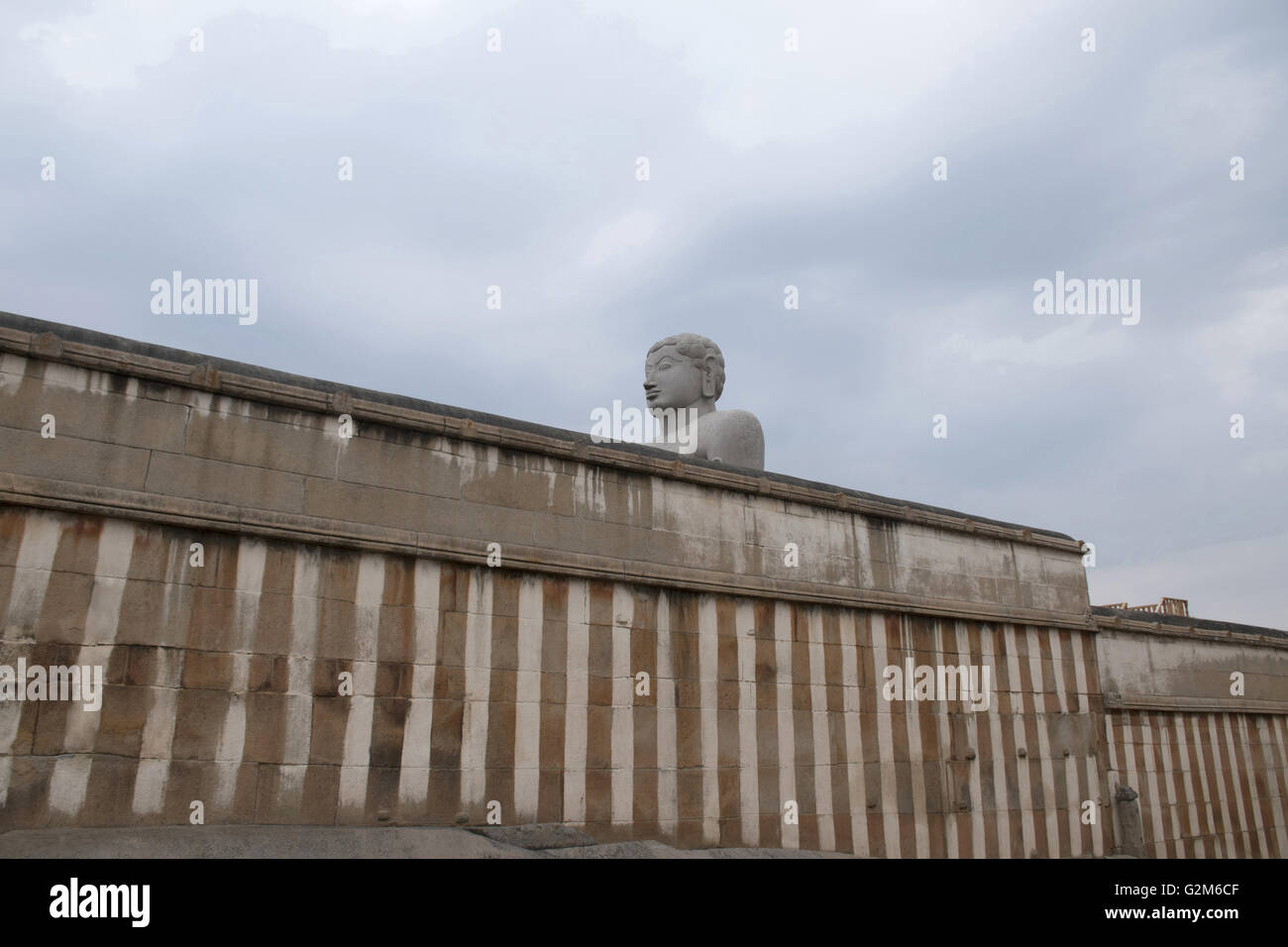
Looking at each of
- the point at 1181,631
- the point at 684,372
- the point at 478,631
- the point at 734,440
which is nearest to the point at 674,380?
the point at 684,372

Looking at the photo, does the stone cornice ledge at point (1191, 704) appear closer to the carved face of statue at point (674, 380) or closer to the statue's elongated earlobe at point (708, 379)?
the statue's elongated earlobe at point (708, 379)

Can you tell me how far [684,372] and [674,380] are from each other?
213 millimetres

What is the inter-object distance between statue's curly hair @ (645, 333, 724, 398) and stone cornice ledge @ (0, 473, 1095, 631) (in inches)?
183

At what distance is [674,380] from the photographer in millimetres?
16391

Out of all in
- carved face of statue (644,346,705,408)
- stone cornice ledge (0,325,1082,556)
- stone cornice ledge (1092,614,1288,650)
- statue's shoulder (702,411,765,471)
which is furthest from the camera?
stone cornice ledge (1092,614,1288,650)

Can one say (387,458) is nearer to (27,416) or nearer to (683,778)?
(27,416)

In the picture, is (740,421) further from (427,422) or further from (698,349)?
(427,422)

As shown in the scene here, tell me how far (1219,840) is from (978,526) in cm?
750

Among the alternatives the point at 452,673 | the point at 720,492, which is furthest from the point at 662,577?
the point at 452,673

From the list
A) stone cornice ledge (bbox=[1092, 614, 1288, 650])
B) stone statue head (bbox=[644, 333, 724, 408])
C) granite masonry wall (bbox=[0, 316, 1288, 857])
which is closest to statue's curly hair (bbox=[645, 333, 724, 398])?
stone statue head (bbox=[644, 333, 724, 408])

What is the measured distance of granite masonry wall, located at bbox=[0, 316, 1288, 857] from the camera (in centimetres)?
892

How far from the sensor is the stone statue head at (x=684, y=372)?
1639cm

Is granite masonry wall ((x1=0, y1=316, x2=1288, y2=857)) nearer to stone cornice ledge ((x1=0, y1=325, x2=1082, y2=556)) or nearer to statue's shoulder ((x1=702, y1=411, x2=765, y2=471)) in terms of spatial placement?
stone cornice ledge ((x1=0, y1=325, x2=1082, y2=556))

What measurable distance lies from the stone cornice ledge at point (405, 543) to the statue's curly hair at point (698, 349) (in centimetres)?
465
